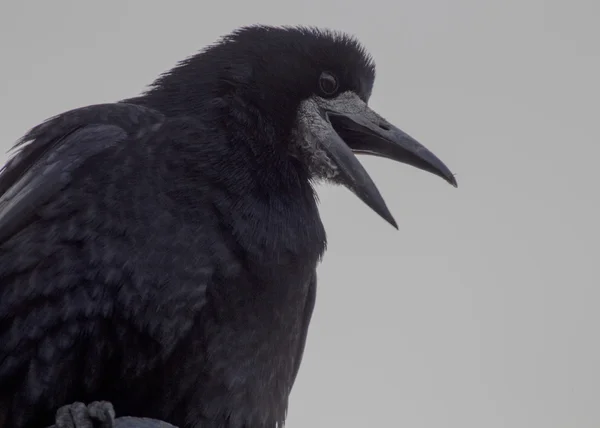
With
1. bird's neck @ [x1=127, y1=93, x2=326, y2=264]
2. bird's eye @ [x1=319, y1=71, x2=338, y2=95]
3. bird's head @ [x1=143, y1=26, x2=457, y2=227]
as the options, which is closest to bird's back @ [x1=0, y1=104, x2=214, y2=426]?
bird's neck @ [x1=127, y1=93, x2=326, y2=264]

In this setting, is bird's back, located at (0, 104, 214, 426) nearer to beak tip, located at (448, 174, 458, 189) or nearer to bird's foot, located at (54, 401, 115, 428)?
bird's foot, located at (54, 401, 115, 428)

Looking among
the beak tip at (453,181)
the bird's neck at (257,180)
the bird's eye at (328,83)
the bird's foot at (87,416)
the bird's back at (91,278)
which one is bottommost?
the bird's foot at (87,416)

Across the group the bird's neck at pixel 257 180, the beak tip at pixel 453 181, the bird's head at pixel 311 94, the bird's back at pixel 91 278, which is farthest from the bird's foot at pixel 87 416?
the beak tip at pixel 453 181

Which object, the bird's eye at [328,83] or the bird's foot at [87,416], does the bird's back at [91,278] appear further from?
the bird's eye at [328,83]

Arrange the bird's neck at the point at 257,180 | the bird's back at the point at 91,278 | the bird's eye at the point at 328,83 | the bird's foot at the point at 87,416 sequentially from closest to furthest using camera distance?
the bird's foot at the point at 87,416, the bird's back at the point at 91,278, the bird's neck at the point at 257,180, the bird's eye at the point at 328,83

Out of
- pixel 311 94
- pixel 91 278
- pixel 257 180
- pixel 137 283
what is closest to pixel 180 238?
pixel 137 283

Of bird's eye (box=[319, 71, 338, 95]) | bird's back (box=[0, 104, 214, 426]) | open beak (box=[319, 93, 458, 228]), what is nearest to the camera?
bird's back (box=[0, 104, 214, 426])

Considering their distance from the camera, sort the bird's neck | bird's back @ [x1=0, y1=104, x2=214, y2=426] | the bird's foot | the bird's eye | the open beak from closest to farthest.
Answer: the bird's foot < bird's back @ [x1=0, y1=104, x2=214, y2=426] < the bird's neck < the open beak < the bird's eye
